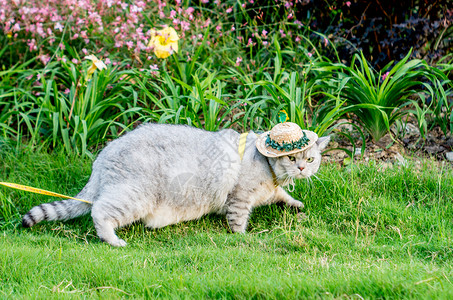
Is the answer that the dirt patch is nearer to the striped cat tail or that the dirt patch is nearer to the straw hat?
the straw hat

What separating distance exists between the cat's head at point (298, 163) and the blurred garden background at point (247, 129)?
465 mm

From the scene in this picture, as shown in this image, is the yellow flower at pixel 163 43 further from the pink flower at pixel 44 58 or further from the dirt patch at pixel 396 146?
the dirt patch at pixel 396 146

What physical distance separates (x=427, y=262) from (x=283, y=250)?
105 cm

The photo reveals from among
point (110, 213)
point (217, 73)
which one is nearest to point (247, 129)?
point (217, 73)

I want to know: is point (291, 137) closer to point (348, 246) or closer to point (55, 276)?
point (348, 246)

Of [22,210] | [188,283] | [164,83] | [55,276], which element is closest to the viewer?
[188,283]

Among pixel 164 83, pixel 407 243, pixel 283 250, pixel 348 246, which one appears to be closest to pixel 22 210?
pixel 164 83

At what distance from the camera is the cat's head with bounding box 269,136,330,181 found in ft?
13.9

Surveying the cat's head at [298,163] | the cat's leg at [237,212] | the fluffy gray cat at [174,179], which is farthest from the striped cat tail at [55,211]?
the cat's head at [298,163]

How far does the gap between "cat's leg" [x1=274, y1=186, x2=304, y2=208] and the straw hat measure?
2.00 feet

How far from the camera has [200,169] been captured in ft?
14.5

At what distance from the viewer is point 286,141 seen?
412 centimetres

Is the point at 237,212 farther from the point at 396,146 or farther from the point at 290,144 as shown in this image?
the point at 396,146

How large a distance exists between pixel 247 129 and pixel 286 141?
168 centimetres
